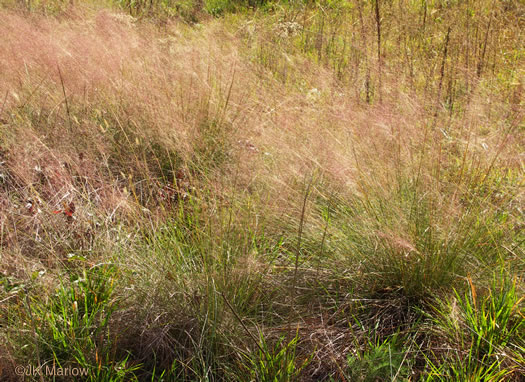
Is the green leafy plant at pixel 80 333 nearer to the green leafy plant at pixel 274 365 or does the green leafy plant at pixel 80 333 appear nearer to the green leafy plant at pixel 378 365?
the green leafy plant at pixel 274 365

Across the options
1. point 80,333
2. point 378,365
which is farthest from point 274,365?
point 80,333

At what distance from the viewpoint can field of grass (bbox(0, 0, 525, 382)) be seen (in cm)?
180

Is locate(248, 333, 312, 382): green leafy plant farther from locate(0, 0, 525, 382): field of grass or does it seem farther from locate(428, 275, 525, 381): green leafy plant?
locate(428, 275, 525, 381): green leafy plant

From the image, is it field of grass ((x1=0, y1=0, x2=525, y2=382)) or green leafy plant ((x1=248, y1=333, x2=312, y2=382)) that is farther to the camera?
field of grass ((x1=0, y1=0, x2=525, y2=382))

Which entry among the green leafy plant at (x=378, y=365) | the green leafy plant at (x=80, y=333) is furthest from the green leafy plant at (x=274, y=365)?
the green leafy plant at (x=80, y=333)

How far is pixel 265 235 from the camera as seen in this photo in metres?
2.40

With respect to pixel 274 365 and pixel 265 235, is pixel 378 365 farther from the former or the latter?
pixel 265 235

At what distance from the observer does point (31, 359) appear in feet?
5.69

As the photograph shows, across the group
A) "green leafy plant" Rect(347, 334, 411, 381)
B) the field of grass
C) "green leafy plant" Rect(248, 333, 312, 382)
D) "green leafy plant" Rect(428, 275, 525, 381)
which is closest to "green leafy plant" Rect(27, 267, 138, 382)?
the field of grass

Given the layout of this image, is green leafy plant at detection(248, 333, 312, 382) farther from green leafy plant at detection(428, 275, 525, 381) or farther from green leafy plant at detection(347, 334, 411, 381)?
green leafy plant at detection(428, 275, 525, 381)

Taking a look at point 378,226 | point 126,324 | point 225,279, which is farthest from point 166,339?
point 378,226

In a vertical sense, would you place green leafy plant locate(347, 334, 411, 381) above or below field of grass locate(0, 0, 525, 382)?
below

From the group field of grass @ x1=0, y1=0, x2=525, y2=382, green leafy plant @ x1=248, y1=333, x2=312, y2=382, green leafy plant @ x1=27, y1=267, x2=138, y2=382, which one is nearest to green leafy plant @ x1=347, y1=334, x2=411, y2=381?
field of grass @ x1=0, y1=0, x2=525, y2=382

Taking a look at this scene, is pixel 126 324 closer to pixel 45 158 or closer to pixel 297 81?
pixel 45 158
